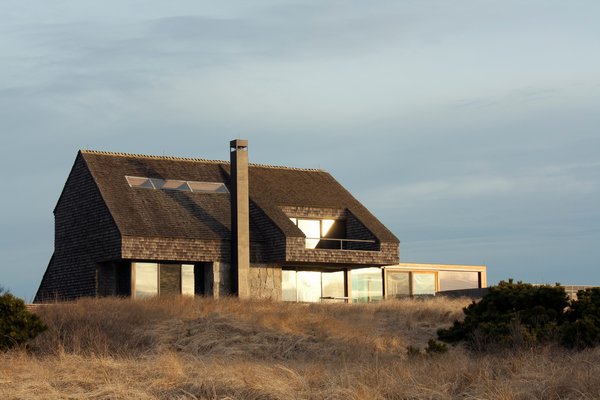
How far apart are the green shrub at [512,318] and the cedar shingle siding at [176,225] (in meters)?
19.6

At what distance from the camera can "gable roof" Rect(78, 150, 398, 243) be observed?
134ft

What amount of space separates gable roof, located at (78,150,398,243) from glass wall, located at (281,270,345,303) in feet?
9.91

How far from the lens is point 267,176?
48.0 m

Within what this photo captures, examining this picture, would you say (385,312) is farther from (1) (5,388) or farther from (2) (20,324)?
(1) (5,388)

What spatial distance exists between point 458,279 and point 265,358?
33.3 m

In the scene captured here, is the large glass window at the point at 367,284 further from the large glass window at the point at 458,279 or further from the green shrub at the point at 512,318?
the green shrub at the point at 512,318

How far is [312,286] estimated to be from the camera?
46.0 meters

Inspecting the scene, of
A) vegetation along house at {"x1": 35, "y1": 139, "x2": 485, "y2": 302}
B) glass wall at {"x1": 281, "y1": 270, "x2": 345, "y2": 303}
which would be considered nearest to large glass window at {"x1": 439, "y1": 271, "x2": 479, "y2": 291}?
vegetation along house at {"x1": 35, "y1": 139, "x2": 485, "y2": 302}

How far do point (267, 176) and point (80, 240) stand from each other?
1047 cm

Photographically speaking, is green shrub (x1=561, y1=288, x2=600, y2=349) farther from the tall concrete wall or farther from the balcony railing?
the balcony railing

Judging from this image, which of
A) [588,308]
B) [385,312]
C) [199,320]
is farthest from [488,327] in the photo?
[385,312]

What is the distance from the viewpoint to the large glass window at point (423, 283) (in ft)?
174

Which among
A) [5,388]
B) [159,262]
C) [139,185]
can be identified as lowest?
[5,388]

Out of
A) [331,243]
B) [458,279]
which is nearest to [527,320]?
[331,243]
